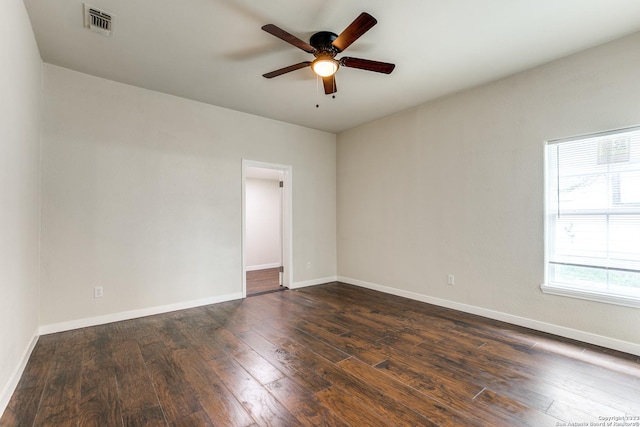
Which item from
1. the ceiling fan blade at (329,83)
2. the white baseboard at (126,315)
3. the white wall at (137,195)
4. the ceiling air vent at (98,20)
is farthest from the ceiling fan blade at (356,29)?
the white baseboard at (126,315)

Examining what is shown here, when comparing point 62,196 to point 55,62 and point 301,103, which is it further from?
point 301,103

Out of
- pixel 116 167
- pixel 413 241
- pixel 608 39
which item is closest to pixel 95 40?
pixel 116 167

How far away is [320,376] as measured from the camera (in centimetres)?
219

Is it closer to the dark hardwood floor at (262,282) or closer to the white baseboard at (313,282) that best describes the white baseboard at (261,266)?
the dark hardwood floor at (262,282)

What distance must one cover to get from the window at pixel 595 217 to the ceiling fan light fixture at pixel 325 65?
2.43 meters

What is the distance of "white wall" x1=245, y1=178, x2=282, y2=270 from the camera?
7.27 m

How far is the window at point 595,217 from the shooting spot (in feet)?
8.59

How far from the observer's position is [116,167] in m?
3.44

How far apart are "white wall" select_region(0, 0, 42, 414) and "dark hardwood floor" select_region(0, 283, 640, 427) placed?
311 millimetres

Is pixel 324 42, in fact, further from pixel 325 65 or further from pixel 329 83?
pixel 329 83

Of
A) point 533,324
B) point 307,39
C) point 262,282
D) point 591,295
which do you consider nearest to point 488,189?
point 591,295

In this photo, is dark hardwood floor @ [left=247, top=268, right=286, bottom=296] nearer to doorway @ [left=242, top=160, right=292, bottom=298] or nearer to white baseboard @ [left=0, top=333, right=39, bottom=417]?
doorway @ [left=242, top=160, right=292, bottom=298]

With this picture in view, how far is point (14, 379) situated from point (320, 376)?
2195 millimetres

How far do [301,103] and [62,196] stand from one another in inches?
120
